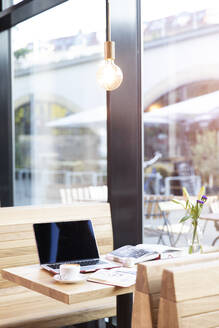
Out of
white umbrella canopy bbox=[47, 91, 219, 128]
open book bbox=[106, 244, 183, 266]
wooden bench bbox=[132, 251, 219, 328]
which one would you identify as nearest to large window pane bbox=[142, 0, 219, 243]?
white umbrella canopy bbox=[47, 91, 219, 128]

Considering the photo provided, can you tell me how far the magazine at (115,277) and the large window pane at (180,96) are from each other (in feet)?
3.37

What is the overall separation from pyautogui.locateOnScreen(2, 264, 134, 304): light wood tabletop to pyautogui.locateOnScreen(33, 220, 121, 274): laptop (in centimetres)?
15

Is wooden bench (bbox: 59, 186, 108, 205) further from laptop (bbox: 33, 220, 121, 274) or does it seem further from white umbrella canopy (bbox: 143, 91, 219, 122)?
laptop (bbox: 33, 220, 121, 274)

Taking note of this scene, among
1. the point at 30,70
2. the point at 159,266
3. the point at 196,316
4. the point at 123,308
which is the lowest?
the point at 123,308

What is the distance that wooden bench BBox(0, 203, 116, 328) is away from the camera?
2969 millimetres

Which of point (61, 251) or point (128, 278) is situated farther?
point (61, 251)

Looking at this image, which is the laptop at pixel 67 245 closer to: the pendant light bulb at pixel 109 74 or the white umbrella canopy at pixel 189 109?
the pendant light bulb at pixel 109 74

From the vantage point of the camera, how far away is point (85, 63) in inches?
246

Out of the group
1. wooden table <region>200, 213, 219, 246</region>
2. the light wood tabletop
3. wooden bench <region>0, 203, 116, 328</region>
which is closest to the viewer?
the light wood tabletop

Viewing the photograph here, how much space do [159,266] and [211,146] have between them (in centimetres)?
147

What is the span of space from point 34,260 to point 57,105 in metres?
3.75

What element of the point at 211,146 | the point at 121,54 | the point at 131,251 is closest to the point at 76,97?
the point at 121,54

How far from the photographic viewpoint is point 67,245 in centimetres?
279

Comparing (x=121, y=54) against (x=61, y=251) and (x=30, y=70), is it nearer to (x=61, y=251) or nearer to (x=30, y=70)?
(x=61, y=251)
